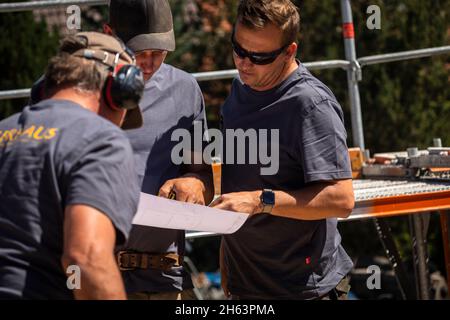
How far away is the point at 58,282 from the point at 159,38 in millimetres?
1286

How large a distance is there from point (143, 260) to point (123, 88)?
41.3 inches

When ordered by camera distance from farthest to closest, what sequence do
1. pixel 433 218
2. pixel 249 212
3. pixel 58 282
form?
pixel 433 218, pixel 249 212, pixel 58 282

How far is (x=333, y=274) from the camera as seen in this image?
10.9 ft

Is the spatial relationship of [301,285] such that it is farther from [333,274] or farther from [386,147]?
[386,147]

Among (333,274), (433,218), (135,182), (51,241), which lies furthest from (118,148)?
(433,218)

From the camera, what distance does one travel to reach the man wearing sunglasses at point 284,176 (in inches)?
122

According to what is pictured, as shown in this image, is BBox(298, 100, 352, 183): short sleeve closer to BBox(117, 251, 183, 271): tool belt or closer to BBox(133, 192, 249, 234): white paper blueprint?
BBox(133, 192, 249, 234): white paper blueprint

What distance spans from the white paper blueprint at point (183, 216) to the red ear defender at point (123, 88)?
14.9 inches

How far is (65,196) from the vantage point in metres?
2.18
